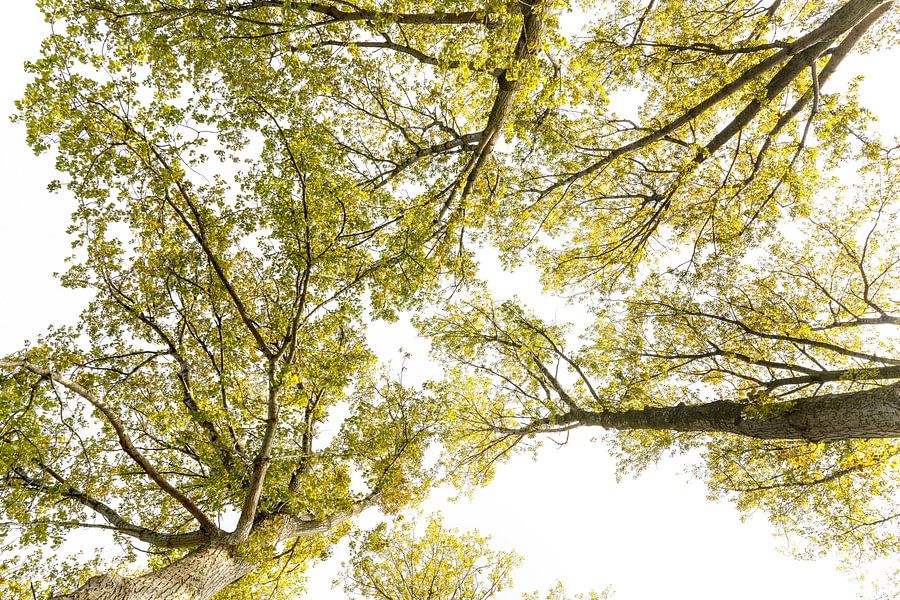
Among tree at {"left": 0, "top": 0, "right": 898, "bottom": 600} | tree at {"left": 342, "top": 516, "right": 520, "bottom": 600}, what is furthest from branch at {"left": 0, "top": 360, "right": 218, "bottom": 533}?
tree at {"left": 342, "top": 516, "right": 520, "bottom": 600}

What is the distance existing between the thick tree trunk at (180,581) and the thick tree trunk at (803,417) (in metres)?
7.36

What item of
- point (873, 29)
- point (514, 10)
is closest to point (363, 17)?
point (514, 10)

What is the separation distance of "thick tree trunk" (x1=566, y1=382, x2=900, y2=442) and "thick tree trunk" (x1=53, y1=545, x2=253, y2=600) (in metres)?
7.36

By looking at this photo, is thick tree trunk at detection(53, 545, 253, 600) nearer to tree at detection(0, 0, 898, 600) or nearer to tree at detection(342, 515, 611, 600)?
tree at detection(0, 0, 898, 600)

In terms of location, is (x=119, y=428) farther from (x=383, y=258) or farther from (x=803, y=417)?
(x=803, y=417)

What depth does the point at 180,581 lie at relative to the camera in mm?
4895

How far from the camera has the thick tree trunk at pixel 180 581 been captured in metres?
4.26

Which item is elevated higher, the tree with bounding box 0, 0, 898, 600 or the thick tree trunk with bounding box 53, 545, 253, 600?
the tree with bounding box 0, 0, 898, 600

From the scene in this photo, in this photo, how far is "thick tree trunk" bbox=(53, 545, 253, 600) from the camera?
4.26 metres

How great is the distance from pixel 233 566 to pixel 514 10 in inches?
345

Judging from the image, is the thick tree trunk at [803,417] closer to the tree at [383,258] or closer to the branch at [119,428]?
the tree at [383,258]

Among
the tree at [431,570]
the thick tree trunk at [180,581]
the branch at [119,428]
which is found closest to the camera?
the branch at [119,428]

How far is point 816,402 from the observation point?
500 cm

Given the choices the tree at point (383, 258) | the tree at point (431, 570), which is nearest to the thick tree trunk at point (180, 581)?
the tree at point (383, 258)
